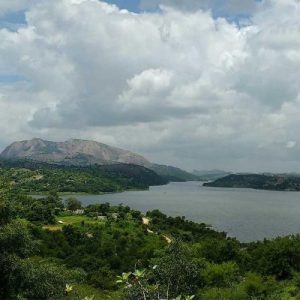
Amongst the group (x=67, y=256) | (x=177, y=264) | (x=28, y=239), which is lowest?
(x=67, y=256)

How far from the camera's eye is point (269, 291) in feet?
144

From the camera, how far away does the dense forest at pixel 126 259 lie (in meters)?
26.7

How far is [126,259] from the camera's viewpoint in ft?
256

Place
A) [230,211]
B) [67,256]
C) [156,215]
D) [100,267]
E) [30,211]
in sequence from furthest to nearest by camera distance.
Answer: [230,211], [156,215], [30,211], [67,256], [100,267]

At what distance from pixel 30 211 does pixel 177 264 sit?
7654 cm

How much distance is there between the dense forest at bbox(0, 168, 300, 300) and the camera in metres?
26.7

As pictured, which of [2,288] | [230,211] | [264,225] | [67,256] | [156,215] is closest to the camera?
[2,288]

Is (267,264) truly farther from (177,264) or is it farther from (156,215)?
(156,215)

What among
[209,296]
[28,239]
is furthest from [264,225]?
[28,239]

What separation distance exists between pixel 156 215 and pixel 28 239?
326 ft

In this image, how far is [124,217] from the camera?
114562 millimetres

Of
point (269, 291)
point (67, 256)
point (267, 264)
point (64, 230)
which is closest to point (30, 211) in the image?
point (64, 230)

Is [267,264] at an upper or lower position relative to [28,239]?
lower

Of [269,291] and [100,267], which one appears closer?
[269,291]
